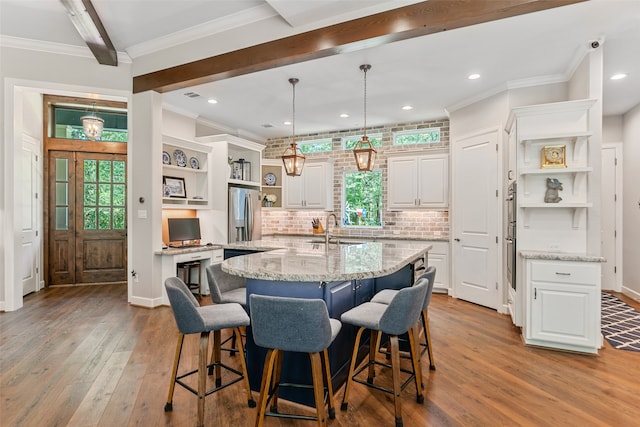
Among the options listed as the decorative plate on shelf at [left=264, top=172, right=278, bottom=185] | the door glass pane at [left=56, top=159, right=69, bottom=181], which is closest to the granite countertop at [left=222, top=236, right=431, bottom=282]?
the decorative plate on shelf at [left=264, top=172, right=278, bottom=185]

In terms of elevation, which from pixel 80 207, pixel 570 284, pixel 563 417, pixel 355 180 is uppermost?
pixel 355 180

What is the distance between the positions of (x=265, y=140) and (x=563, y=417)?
22.5 feet

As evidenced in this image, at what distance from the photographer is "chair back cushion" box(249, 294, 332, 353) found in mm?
1764

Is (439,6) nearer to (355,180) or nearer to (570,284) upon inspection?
(570,284)

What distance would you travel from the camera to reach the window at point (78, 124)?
231 inches

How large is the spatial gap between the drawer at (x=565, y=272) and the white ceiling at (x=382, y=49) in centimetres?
218

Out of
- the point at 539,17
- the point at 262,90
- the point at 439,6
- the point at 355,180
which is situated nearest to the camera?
the point at 439,6

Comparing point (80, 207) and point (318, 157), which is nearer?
point (80, 207)

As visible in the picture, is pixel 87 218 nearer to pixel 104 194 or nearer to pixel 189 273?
pixel 104 194

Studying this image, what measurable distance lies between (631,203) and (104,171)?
8.73 meters

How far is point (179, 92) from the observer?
193 inches

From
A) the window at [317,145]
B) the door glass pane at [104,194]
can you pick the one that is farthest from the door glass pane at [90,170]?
the window at [317,145]

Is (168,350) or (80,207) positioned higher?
(80,207)

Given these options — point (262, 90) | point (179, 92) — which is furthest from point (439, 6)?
point (179, 92)
